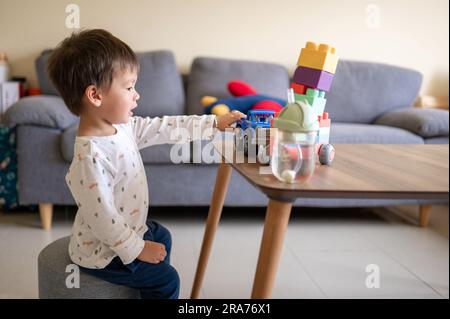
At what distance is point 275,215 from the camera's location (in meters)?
0.75

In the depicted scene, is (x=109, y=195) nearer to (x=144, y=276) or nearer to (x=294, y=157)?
(x=144, y=276)

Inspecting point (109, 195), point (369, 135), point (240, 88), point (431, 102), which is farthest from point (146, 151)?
point (431, 102)

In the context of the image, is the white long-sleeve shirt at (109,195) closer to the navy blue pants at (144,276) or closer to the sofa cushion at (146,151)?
the navy blue pants at (144,276)

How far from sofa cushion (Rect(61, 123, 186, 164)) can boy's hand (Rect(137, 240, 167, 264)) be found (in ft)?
3.49

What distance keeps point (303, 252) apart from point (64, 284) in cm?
110

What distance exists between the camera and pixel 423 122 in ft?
7.47

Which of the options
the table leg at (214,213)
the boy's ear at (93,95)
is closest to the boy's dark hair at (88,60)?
the boy's ear at (93,95)

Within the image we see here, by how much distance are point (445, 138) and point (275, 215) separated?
1822mm

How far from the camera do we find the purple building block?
0.94 meters

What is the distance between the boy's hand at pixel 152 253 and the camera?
3.22ft

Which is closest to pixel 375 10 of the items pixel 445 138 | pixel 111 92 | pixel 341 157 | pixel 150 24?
pixel 445 138

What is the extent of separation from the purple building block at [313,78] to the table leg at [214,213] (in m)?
0.36

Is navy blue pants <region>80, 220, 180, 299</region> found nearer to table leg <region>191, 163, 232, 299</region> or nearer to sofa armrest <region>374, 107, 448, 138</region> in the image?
table leg <region>191, 163, 232, 299</region>
